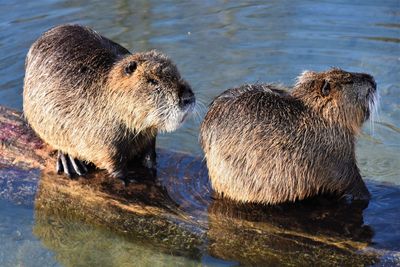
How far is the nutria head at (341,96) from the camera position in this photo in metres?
3.74

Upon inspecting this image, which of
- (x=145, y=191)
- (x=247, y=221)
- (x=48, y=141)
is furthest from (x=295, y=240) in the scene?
(x=48, y=141)

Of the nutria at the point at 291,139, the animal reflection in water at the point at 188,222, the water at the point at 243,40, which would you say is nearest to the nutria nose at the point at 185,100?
the nutria at the point at 291,139

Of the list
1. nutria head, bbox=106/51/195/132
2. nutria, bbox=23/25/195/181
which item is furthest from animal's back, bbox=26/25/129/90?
nutria head, bbox=106/51/195/132

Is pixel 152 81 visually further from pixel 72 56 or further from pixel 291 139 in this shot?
pixel 291 139

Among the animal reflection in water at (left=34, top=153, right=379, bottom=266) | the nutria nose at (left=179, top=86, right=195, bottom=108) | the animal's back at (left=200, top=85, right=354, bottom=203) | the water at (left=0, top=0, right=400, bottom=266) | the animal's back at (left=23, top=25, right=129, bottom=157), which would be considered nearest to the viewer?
the animal reflection in water at (left=34, top=153, right=379, bottom=266)

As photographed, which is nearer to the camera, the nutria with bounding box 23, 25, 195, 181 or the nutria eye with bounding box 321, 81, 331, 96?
the nutria eye with bounding box 321, 81, 331, 96

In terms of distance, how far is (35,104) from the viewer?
4.29 m

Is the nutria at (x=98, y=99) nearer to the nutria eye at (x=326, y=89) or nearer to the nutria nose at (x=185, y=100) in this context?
the nutria nose at (x=185, y=100)

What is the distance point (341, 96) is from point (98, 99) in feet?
4.11

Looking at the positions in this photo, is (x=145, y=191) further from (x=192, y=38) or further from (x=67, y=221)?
(x=192, y=38)

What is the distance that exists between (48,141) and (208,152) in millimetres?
1001

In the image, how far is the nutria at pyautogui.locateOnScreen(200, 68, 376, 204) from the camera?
3688 mm

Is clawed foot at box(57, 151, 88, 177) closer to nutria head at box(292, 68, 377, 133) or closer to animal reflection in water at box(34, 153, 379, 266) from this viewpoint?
animal reflection in water at box(34, 153, 379, 266)

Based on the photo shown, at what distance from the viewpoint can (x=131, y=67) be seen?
12.9ft
